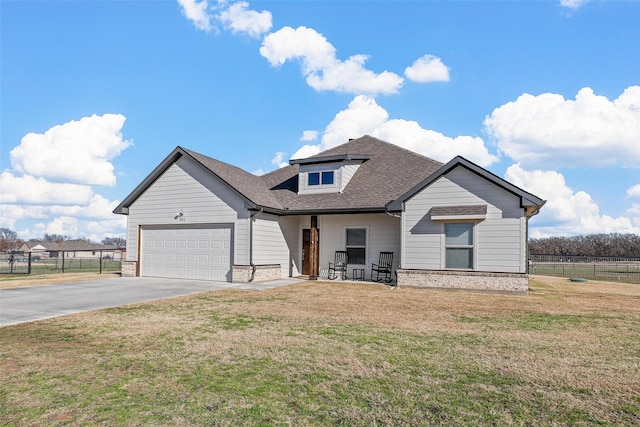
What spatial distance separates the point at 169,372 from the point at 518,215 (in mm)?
11736

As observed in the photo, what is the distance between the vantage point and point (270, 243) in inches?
663

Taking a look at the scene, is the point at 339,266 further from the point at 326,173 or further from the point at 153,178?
the point at 153,178

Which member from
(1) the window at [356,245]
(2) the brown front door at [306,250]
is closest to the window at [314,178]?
(2) the brown front door at [306,250]

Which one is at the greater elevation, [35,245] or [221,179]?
[221,179]

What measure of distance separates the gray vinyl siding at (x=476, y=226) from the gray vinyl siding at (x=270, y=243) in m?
5.61

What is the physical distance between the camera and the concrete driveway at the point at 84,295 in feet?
29.4

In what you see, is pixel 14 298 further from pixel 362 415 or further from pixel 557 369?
pixel 557 369

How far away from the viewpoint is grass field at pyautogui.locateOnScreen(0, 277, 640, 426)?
3693 millimetres

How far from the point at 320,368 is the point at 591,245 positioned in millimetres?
66079

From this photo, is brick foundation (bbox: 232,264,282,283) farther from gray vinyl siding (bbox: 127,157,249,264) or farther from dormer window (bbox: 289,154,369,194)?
dormer window (bbox: 289,154,369,194)

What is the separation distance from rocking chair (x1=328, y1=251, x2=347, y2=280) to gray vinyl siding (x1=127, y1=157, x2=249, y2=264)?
3.90 metres

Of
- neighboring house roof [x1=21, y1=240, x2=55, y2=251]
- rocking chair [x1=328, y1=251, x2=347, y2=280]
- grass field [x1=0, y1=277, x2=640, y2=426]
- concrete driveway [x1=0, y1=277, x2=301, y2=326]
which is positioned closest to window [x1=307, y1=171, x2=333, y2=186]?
rocking chair [x1=328, y1=251, x2=347, y2=280]

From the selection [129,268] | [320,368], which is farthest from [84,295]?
[320,368]

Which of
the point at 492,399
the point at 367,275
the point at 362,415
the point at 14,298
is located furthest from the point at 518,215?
the point at 14,298
